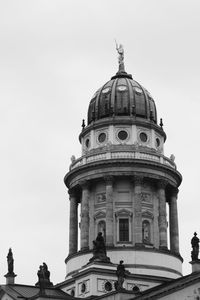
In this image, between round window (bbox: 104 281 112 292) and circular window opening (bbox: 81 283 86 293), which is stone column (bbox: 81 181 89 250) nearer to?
circular window opening (bbox: 81 283 86 293)

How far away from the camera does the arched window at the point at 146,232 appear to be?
81.6m

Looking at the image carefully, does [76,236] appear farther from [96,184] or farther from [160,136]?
[160,136]

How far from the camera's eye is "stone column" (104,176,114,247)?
80062mm

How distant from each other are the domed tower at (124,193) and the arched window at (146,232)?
103 millimetres

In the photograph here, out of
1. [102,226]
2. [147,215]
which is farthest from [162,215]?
[102,226]

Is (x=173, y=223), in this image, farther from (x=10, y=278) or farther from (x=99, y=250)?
(x=10, y=278)

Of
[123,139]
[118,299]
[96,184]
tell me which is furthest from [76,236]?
[118,299]

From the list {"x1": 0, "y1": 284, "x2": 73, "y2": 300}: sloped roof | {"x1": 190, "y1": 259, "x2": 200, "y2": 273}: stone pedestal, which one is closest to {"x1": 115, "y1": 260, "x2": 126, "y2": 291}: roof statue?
{"x1": 190, "y1": 259, "x2": 200, "y2": 273}: stone pedestal

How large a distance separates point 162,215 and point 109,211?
Answer: 5.64 m

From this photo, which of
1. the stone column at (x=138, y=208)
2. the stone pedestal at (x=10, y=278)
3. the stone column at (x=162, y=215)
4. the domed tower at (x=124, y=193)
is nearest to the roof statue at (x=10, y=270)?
the stone pedestal at (x=10, y=278)

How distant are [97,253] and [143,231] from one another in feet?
24.4

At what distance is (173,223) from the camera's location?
278 feet

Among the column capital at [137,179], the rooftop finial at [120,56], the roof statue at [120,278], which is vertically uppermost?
the rooftop finial at [120,56]

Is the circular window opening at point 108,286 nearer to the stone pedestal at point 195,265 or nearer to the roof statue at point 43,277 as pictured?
the roof statue at point 43,277
